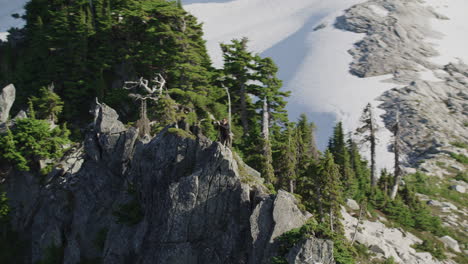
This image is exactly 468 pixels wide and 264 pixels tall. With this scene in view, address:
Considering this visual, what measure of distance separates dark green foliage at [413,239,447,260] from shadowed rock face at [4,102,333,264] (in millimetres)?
15334

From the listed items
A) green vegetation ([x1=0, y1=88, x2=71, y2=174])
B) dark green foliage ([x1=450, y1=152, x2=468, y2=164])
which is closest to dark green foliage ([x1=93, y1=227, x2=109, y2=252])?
green vegetation ([x1=0, y1=88, x2=71, y2=174])

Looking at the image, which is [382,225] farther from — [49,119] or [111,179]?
[49,119]

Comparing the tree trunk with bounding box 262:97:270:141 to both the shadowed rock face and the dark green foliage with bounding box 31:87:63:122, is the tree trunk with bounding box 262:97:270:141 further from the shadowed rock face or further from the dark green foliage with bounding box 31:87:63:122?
the dark green foliage with bounding box 31:87:63:122

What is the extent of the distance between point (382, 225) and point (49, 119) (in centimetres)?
3500

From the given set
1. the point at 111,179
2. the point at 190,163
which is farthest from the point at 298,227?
the point at 111,179

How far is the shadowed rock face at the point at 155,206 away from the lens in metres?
24.0

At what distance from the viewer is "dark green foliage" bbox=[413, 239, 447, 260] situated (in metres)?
35.3

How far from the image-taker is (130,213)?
2953cm

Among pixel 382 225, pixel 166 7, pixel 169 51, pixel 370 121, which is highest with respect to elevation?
pixel 166 7

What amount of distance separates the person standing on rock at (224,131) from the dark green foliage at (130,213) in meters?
8.52

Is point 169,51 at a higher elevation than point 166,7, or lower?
lower

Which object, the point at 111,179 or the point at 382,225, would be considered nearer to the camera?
the point at 111,179

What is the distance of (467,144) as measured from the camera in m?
60.7

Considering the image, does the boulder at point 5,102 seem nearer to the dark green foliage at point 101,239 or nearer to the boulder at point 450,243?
the dark green foliage at point 101,239
